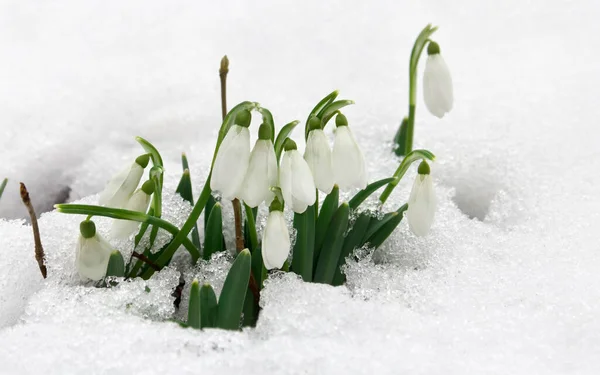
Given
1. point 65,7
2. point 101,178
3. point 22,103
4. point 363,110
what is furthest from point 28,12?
point 363,110

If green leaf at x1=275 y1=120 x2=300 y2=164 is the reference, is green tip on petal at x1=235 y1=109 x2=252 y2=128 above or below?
above

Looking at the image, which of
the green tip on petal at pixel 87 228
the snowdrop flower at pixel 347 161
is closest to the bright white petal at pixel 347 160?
the snowdrop flower at pixel 347 161

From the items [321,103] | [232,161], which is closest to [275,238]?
[232,161]

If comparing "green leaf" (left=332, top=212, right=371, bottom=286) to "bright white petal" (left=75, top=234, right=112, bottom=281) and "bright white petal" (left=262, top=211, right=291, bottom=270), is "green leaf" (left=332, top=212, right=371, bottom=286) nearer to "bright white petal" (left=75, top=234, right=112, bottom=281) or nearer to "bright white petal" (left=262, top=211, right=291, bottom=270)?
"bright white petal" (left=262, top=211, right=291, bottom=270)

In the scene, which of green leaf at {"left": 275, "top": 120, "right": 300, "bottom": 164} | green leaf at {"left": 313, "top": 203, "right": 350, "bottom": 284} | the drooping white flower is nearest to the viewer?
the drooping white flower

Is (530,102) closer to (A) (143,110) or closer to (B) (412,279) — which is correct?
(B) (412,279)

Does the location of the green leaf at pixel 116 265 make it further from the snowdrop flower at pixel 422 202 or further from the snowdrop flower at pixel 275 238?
the snowdrop flower at pixel 422 202

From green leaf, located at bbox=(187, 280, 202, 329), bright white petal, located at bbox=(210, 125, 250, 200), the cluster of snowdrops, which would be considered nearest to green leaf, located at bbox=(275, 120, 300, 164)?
the cluster of snowdrops
